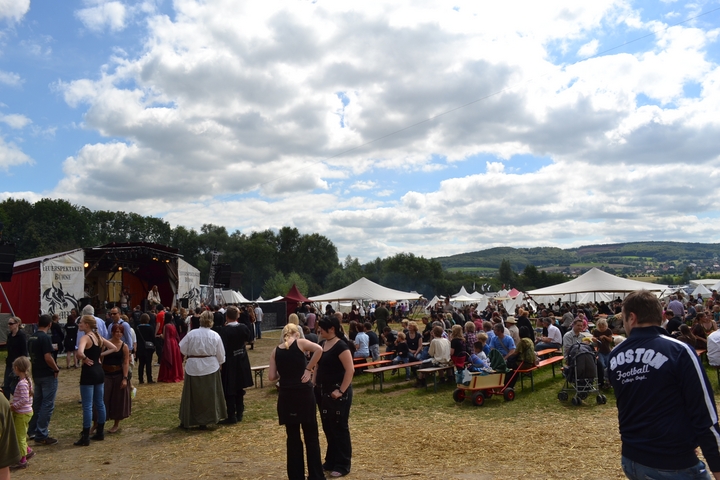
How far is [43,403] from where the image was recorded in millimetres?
6520

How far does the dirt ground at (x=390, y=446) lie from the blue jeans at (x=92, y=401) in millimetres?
307

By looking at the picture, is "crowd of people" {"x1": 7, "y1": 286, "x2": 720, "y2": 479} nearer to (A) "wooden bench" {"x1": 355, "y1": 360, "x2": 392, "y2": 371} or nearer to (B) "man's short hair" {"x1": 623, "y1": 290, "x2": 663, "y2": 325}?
(B) "man's short hair" {"x1": 623, "y1": 290, "x2": 663, "y2": 325}

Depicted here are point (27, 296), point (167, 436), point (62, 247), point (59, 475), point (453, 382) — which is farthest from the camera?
point (62, 247)

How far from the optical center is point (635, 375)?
2.43 meters

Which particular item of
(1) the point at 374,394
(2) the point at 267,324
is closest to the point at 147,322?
(1) the point at 374,394

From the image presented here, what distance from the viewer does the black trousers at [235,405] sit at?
7.40 metres

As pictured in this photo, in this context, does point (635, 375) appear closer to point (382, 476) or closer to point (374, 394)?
point (382, 476)

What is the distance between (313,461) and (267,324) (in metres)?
24.0

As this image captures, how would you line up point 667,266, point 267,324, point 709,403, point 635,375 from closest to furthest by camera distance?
1. point 709,403
2. point 635,375
3. point 267,324
4. point 667,266

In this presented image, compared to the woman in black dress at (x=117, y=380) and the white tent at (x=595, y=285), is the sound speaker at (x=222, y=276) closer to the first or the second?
the white tent at (x=595, y=285)

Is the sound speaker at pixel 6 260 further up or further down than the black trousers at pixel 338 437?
further up

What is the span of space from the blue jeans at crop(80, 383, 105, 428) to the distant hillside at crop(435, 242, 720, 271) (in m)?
147

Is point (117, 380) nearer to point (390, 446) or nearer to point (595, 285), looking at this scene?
point (390, 446)

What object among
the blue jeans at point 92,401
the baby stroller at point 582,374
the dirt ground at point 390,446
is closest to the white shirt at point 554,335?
the baby stroller at point 582,374
